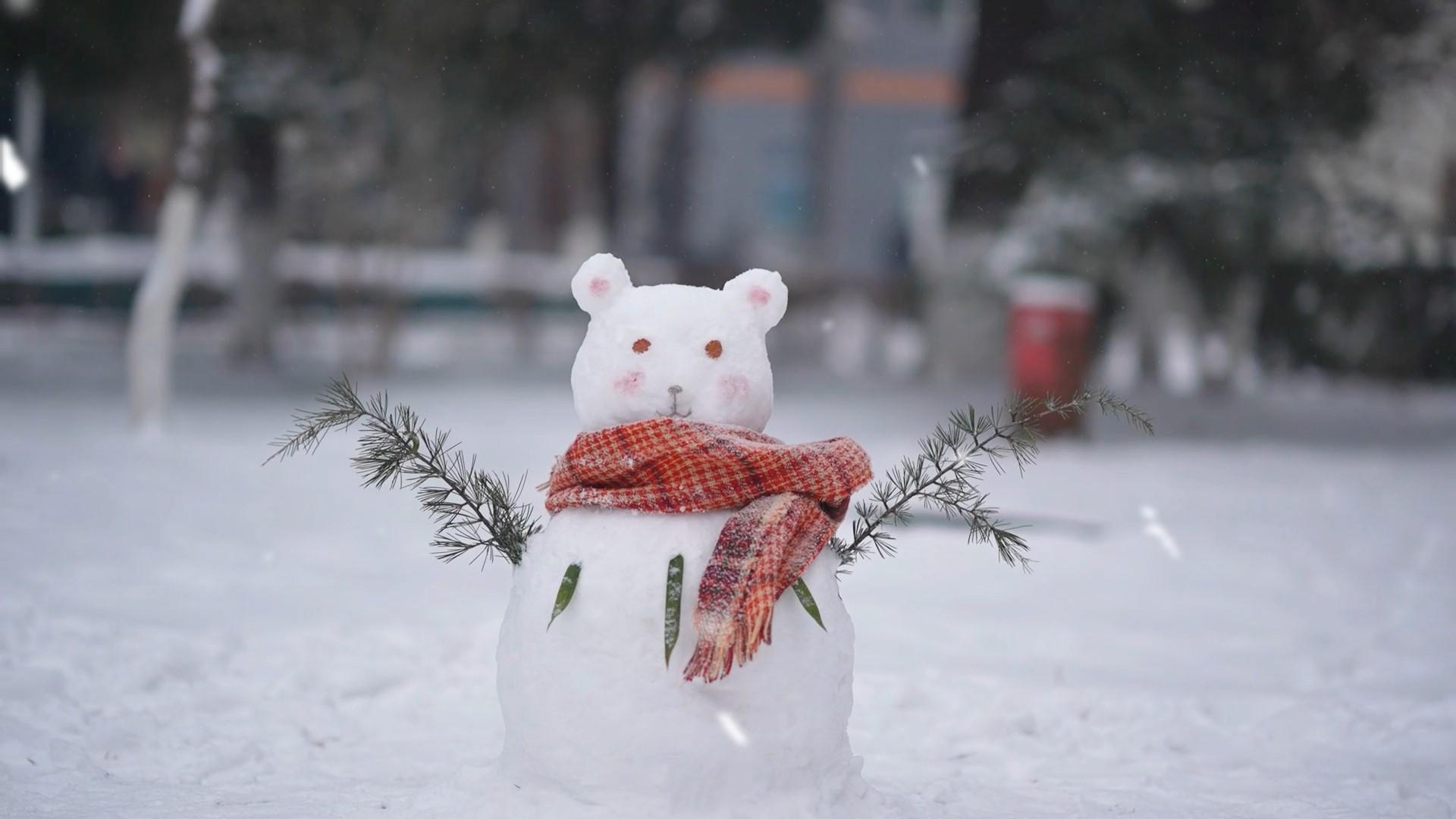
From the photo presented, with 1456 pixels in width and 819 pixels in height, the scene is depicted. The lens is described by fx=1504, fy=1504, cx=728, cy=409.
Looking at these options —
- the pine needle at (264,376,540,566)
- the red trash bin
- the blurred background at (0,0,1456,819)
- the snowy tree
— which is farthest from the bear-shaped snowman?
the snowy tree

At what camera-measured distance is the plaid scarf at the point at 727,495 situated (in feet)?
11.8

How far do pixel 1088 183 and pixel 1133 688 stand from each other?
759 cm

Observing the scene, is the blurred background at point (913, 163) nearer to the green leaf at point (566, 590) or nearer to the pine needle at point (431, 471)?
the pine needle at point (431, 471)

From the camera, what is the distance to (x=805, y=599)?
3.78 metres

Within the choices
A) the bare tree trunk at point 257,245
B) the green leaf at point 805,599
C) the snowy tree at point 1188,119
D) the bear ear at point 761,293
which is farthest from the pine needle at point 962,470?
the bare tree trunk at point 257,245

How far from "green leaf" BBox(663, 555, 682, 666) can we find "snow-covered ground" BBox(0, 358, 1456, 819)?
527mm

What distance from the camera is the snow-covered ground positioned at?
15.3ft

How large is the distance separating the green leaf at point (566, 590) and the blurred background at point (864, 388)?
0.50 meters

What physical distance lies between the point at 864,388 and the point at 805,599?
1372 cm

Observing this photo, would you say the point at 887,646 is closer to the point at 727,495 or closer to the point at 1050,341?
the point at 727,495

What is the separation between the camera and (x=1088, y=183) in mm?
12734

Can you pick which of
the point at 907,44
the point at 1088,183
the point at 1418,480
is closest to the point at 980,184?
the point at 1088,183

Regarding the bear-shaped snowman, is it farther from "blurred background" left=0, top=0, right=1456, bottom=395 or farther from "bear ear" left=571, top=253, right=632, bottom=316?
"blurred background" left=0, top=0, right=1456, bottom=395

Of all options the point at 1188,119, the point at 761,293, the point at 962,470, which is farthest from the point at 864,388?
the point at 761,293
